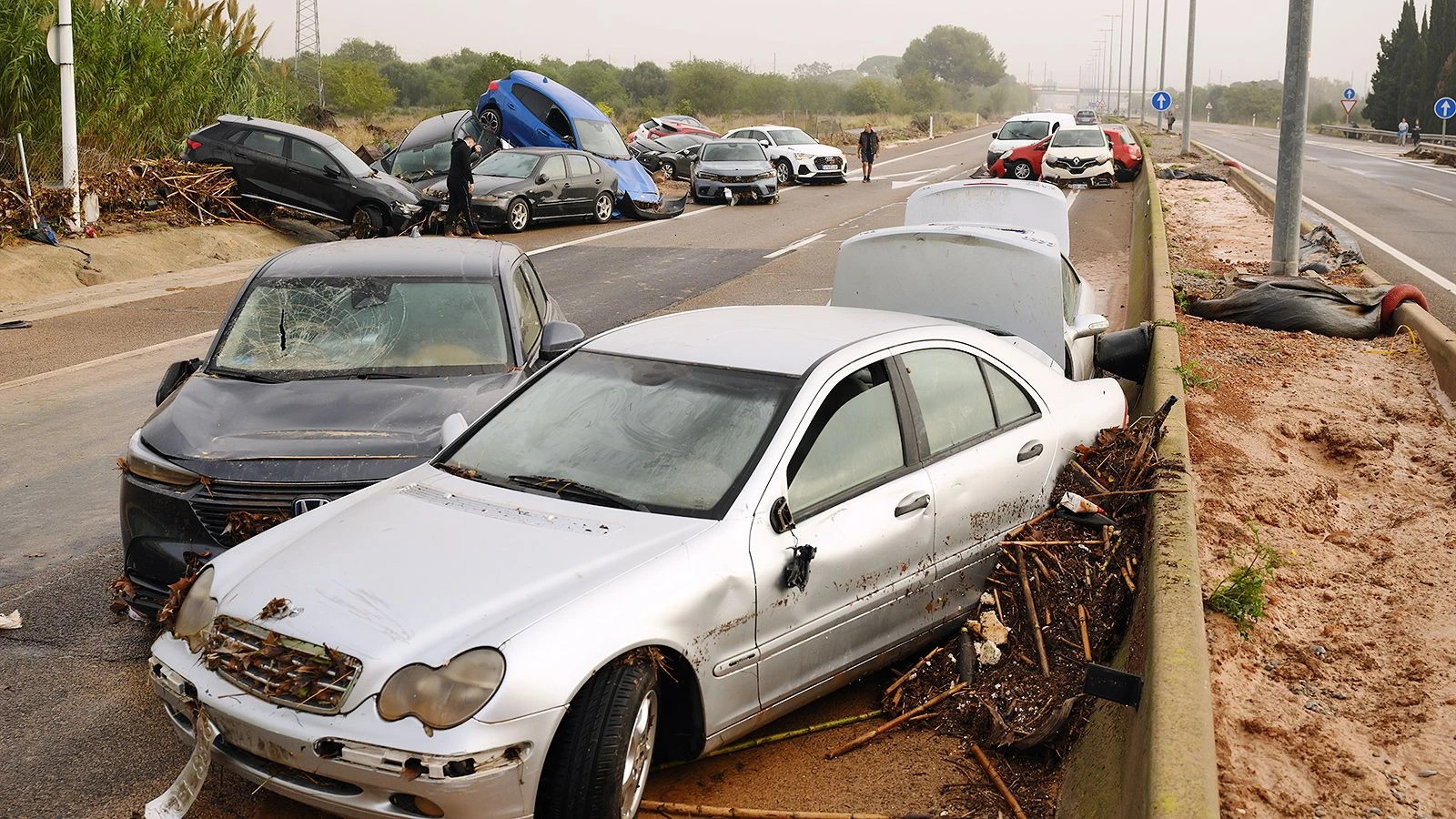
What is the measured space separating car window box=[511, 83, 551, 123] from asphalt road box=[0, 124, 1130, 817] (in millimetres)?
4095

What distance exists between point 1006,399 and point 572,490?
2107 millimetres

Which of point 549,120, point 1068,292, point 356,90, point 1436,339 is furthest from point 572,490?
point 356,90

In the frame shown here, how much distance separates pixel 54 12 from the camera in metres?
19.6

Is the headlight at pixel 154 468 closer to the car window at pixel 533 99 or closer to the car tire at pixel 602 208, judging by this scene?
the car tire at pixel 602 208

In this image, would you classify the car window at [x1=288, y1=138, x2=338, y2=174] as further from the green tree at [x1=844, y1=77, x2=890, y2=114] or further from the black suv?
the green tree at [x1=844, y1=77, x2=890, y2=114]

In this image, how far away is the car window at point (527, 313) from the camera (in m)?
7.21

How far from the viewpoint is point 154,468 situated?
5629 mm

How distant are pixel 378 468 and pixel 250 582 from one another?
1497mm

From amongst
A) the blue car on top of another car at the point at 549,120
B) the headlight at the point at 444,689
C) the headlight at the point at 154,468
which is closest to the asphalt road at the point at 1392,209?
the headlight at the point at 154,468

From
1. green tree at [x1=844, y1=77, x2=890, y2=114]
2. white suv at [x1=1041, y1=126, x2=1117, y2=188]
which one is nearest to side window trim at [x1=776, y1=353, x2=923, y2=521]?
white suv at [x1=1041, y1=126, x2=1117, y2=188]

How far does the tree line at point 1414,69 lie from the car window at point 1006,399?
67.0m

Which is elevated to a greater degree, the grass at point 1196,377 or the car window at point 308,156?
the car window at point 308,156

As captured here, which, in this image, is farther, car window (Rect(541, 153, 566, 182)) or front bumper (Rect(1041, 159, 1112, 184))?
front bumper (Rect(1041, 159, 1112, 184))

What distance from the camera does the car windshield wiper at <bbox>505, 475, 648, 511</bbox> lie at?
450 centimetres
